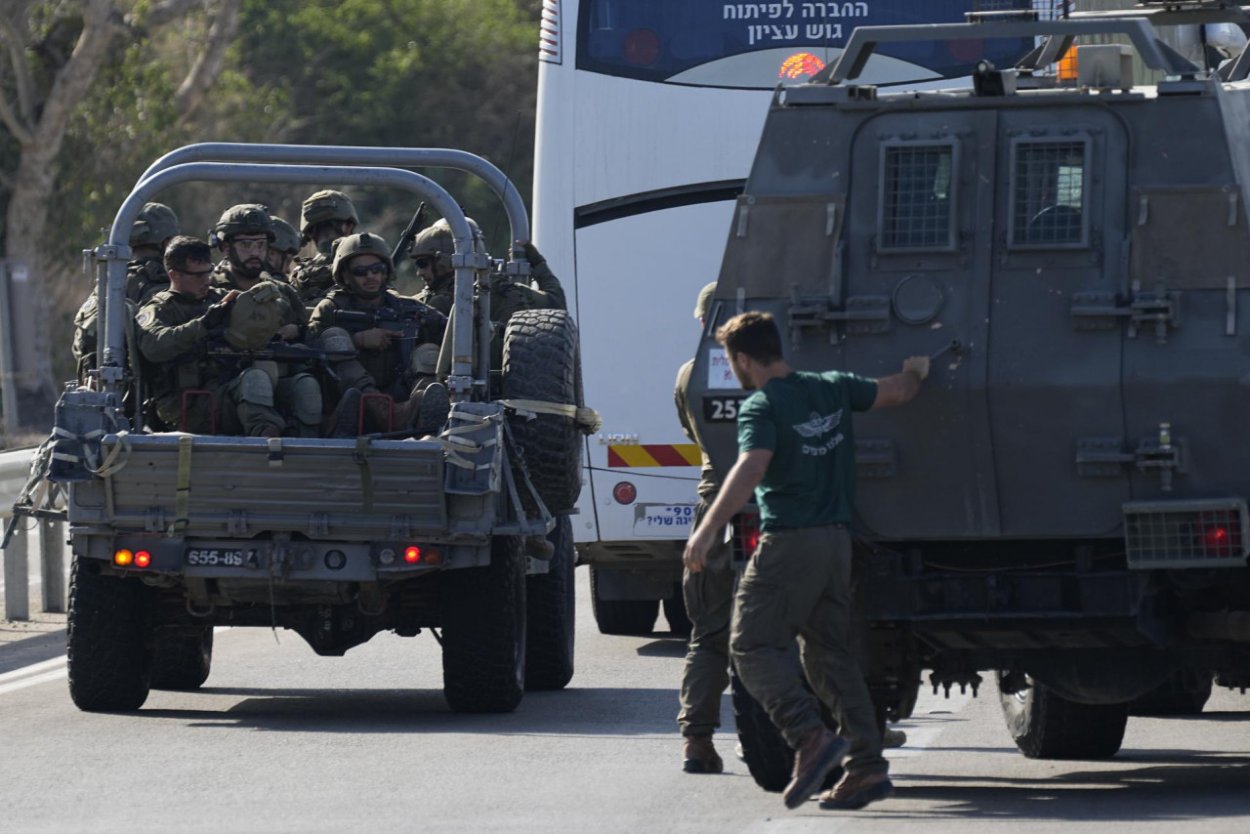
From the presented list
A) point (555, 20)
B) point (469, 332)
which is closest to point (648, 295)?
point (555, 20)

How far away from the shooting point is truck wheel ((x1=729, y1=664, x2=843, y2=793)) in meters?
8.88

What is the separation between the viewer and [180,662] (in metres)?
12.8

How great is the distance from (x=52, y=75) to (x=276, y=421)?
2577 cm

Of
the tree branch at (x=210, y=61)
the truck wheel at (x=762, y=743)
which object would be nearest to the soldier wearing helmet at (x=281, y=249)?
the truck wheel at (x=762, y=743)

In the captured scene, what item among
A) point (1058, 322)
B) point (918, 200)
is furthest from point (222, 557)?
point (1058, 322)

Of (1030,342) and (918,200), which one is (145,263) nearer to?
(918,200)

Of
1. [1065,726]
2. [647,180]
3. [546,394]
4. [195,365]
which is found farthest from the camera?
[647,180]

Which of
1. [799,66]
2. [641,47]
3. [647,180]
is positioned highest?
[641,47]

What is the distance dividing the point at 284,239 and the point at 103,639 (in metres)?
2.38

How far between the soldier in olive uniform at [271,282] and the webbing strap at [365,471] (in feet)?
2.85

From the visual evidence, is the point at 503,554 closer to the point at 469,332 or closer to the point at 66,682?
the point at 469,332

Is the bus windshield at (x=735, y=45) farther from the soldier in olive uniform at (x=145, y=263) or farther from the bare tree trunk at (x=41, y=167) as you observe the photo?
the bare tree trunk at (x=41, y=167)

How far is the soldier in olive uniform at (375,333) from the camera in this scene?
12078 mm

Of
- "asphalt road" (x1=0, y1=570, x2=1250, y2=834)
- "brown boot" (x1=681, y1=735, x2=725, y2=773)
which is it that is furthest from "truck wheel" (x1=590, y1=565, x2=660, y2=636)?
"brown boot" (x1=681, y1=735, x2=725, y2=773)
